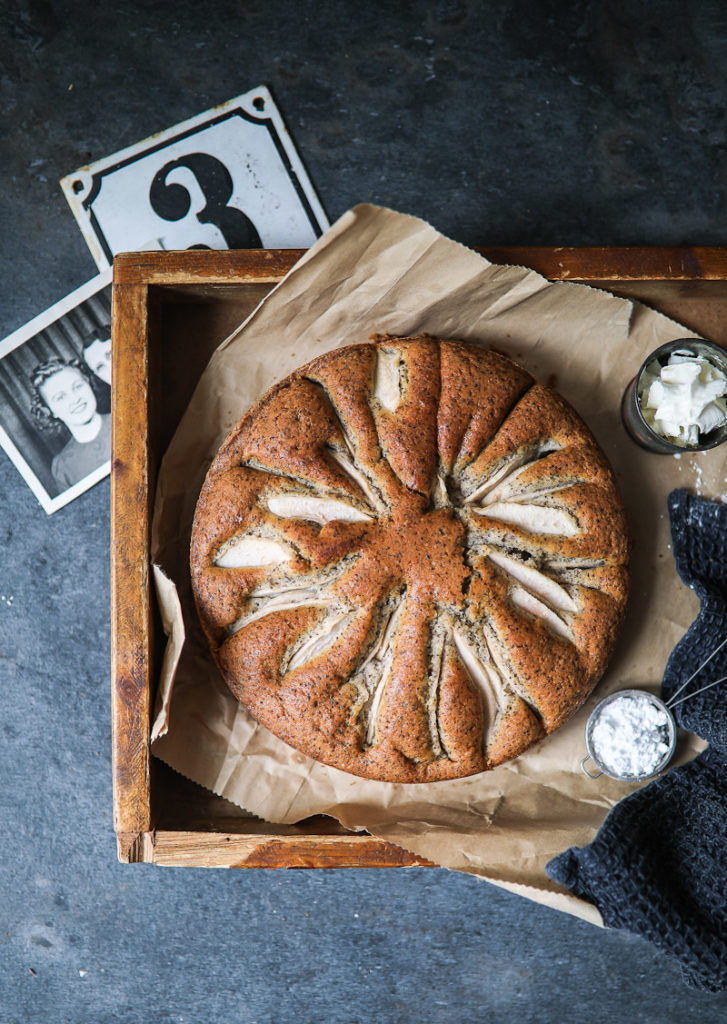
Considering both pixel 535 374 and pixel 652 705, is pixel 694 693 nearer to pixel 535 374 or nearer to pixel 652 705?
pixel 652 705

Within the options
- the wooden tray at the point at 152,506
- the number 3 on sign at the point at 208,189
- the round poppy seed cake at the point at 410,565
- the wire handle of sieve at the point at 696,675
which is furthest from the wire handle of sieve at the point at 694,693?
the number 3 on sign at the point at 208,189

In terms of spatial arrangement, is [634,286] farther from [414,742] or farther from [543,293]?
[414,742]

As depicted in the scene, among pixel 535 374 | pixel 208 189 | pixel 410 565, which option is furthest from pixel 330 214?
pixel 410 565

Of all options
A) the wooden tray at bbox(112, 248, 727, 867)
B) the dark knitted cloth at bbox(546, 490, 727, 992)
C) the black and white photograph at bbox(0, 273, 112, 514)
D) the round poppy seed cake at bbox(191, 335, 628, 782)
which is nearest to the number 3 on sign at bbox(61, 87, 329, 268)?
the black and white photograph at bbox(0, 273, 112, 514)

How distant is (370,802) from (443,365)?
93cm

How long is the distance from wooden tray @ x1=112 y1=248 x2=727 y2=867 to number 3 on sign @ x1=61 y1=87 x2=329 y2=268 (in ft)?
0.87

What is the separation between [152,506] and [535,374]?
873mm

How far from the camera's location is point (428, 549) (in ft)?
4.64

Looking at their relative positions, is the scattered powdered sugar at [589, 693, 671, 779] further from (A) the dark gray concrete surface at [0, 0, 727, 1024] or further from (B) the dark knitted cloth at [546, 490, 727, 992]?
(A) the dark gray concrete surface at [0, 0, 727, 1024]

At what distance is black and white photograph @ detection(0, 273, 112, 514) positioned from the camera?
6.03 ft

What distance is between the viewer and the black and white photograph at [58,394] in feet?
6.03

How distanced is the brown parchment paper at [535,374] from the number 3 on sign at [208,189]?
0.35 m

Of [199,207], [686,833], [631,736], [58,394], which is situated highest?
[199,207]

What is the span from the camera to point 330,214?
184 cm
